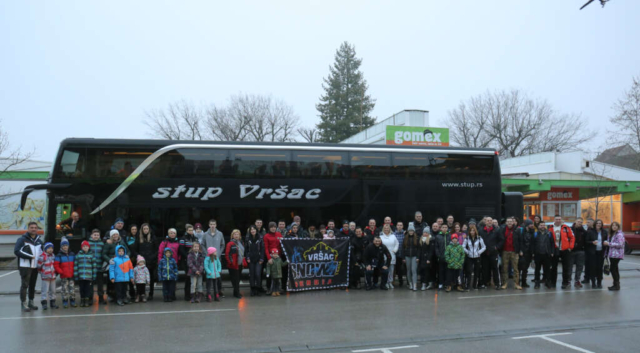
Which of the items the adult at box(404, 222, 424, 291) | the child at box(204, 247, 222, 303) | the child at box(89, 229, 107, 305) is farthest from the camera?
the adult at box(404, 222, 424, 291)

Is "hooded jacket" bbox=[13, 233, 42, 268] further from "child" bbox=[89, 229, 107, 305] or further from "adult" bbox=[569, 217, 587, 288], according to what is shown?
"adult" bbox=[569, 217, 587, 288]

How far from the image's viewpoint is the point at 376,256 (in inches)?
510

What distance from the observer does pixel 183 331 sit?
8211 mm

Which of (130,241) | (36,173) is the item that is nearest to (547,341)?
(130,241)

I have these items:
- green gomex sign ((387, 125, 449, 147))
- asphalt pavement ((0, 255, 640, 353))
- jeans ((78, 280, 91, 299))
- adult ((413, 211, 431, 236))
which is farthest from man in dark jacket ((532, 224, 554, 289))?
green gomex sign ((387, 125, 449, 147))

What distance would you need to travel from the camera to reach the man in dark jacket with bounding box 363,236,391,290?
12.9m

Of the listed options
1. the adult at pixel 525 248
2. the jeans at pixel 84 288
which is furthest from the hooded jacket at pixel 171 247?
the adult at pixel 525 248

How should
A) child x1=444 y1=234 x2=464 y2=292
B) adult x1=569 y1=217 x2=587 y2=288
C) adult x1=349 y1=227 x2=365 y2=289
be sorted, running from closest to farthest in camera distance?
child x1=444 y1=234 x2=464 y2=292 → adult x1=349 y1=227 x2=365 y2=289 → adult x1=569 y1=217 x2=587 y2=288

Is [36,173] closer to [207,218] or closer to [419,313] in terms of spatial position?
[207,218]

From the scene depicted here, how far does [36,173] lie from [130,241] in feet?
71.5

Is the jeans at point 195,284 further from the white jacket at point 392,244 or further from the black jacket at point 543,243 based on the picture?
the black jacket at point 543,243

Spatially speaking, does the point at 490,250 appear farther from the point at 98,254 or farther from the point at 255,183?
the point at 98,254

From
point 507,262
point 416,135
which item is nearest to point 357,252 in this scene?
point 507,262

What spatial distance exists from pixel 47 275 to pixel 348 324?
6.78 meters
